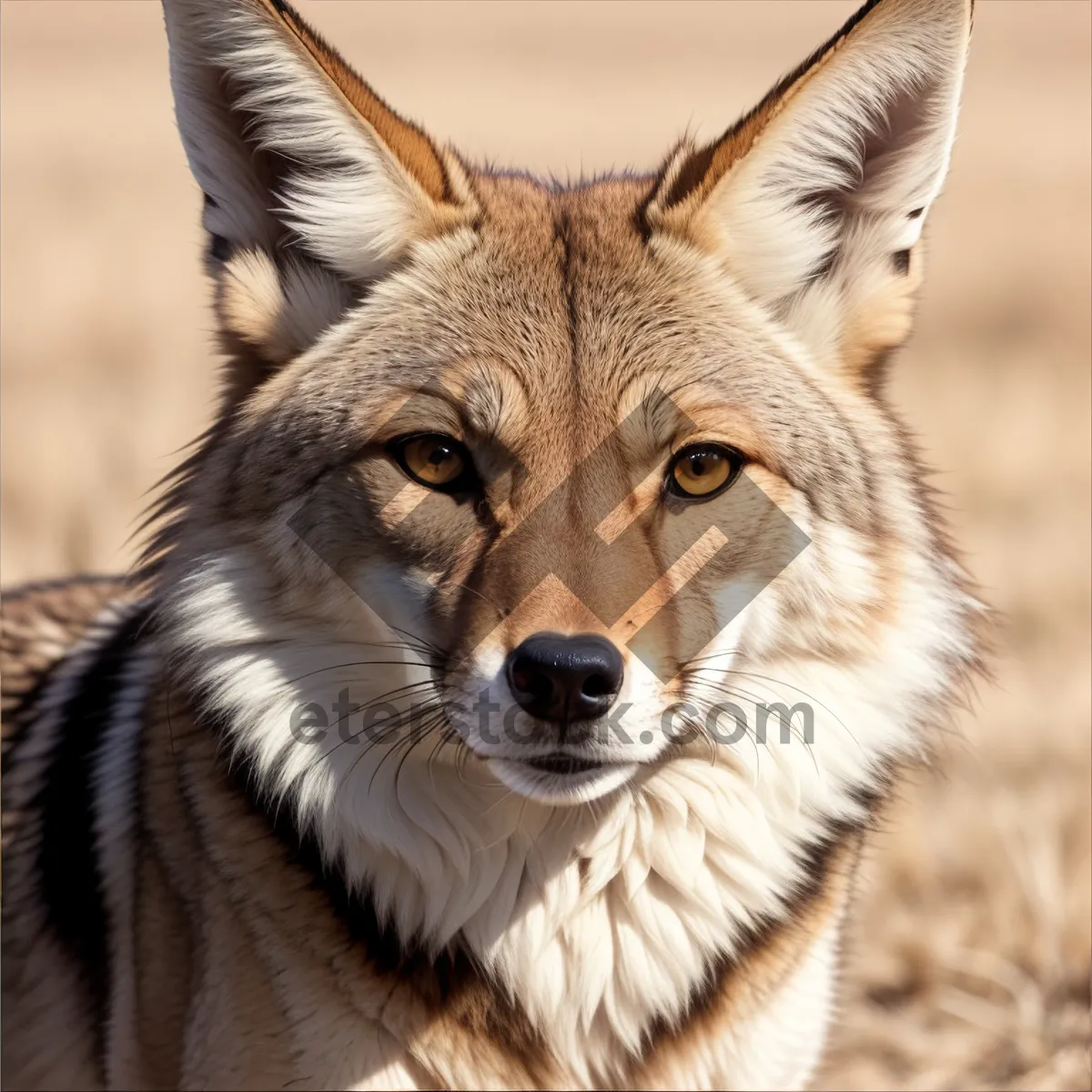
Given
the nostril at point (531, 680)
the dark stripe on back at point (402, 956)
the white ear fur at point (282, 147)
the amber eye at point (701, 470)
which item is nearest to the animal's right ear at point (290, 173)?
the white ear fur at point (282, 147)

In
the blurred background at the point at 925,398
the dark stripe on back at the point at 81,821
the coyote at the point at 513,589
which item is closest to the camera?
the coyote at the point at 513,589

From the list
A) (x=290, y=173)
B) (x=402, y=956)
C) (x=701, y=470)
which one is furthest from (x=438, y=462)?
(x=402, y=956)

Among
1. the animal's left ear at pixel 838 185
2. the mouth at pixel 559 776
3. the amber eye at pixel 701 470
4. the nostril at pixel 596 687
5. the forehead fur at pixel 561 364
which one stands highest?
the animal's left ear at pixel 838 185

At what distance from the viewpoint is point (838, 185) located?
3.37 meters

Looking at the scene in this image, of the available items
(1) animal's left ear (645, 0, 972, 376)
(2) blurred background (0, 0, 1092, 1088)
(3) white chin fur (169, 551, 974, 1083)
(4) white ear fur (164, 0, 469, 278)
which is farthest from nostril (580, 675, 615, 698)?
(2) blurred background (0, 0, 1092, 1088)

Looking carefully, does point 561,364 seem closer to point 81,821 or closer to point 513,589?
point 513,589

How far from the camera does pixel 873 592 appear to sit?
3176 mm

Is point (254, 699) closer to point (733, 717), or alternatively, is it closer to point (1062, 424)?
point (733, 717)

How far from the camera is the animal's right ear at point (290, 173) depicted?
10.0ft

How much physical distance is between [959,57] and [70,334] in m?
9.63

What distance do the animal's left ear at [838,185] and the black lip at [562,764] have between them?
1.23 m

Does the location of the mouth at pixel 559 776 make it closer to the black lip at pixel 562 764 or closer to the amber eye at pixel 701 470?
the black lip at pixel 562 764

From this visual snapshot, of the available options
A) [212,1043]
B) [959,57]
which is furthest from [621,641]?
[959,57]

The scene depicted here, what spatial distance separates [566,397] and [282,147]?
951 mm
